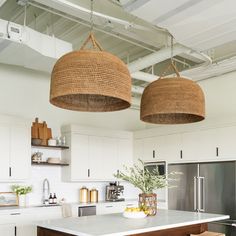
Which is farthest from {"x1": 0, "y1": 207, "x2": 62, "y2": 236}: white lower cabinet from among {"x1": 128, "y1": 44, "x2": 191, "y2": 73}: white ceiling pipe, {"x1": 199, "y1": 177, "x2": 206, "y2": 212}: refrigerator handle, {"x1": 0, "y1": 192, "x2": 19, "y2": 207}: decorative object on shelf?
{"x1": 128, "y1": 44, "x2": 191, "y2": 73}: white ceiling pipe

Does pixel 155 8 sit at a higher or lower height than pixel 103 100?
higher

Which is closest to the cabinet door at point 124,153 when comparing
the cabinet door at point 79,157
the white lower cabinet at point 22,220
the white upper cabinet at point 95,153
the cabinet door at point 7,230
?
the white upper cabinet at point 95,153

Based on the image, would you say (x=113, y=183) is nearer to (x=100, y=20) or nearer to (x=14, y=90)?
(x=14, y=90)

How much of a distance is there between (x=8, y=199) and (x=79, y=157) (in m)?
1.40

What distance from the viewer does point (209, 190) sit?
18.9ft

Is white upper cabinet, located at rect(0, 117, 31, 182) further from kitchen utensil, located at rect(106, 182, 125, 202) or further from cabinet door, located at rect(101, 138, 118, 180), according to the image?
kitchen utensil, located at rect(106, 182, 125, 202)

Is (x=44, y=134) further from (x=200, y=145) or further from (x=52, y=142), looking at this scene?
(x=200, y=145)

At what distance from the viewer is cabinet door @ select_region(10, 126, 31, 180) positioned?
18.5 ft

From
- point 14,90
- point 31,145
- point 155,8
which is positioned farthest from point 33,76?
point 155,8

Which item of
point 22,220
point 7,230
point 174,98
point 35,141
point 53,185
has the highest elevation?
point 174,98

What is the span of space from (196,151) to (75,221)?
9.65 feet

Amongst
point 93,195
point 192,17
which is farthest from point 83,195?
point 192,17

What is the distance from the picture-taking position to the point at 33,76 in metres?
6.47

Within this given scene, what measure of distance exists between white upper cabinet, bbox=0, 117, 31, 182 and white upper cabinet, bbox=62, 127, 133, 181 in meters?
0.86
